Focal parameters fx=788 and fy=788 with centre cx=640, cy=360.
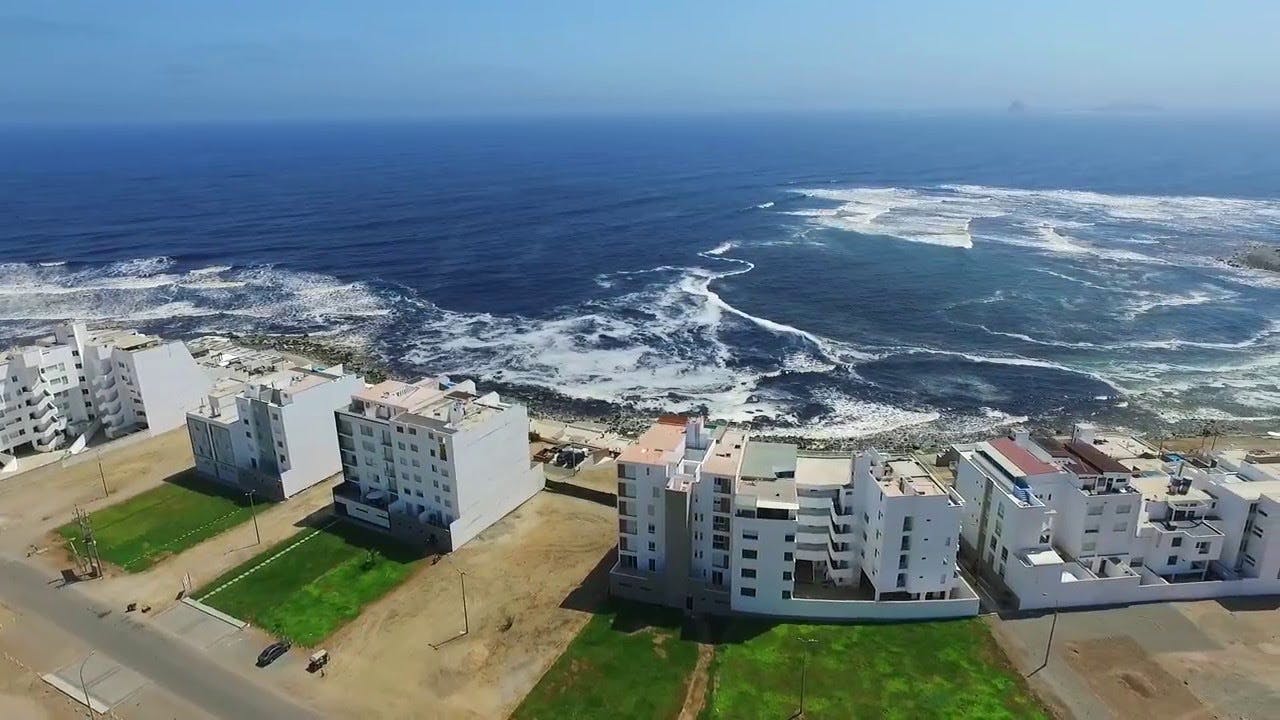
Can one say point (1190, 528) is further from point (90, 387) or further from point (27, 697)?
point (90, 387)

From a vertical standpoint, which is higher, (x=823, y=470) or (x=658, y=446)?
(x=658, y=446)

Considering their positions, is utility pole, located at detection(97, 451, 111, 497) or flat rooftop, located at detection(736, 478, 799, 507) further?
utility pole, located at detection(97, 451, 111, 497)

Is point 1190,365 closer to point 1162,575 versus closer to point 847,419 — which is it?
point 847,419

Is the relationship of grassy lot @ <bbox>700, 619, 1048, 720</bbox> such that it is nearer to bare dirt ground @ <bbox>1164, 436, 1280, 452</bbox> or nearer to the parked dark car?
the parked dark car

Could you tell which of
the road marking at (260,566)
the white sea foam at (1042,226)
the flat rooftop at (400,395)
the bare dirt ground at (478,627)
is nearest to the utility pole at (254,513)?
the road marking at (260,566)

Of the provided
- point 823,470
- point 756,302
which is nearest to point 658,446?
point 823,470

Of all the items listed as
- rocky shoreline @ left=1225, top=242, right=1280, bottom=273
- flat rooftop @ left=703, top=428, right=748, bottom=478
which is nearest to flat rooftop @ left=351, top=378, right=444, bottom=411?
flat rooftop @ left=703, top=428, right=748, bottom=478

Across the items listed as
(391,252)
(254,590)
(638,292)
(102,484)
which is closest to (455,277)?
(391,252)
